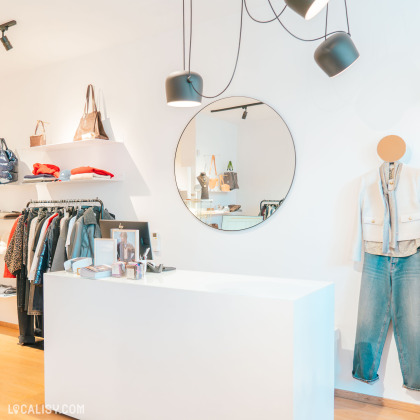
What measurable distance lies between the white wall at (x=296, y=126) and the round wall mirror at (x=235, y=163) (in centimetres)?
8

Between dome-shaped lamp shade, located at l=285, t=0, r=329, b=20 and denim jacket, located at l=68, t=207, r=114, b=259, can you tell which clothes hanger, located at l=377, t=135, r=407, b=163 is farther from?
denim jacket, located at l=68, t=207, r=114, b=259

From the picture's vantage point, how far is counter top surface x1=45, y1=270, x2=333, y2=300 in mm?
2244

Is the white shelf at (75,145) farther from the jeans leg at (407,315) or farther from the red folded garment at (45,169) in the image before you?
the jeans leg at (407,315)

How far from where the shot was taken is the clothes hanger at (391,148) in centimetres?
286

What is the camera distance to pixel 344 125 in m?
3.15

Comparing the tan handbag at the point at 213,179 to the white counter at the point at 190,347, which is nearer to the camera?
the white counter at the point at 190,347

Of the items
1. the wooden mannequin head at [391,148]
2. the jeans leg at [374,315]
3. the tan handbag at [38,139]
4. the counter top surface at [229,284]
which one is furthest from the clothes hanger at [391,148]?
the tan handbag at [38,139]

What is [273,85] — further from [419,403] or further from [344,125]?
[419,403]

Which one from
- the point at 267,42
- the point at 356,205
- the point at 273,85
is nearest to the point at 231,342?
the point at 356,205

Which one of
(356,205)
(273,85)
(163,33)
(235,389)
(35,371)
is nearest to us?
(235,389)

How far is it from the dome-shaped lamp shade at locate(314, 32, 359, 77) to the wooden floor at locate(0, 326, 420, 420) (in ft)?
6.94

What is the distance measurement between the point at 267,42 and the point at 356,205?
138 centimetres

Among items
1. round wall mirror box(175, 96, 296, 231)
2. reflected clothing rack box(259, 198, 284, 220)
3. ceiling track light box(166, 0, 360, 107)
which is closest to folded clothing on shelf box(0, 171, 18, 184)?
round wall mirror box(175, 96, 296, 231)

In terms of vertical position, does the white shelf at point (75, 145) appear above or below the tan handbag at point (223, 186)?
above
